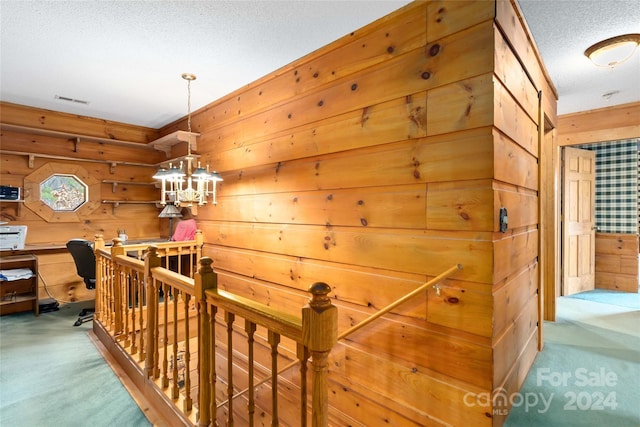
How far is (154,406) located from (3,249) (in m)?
2.94

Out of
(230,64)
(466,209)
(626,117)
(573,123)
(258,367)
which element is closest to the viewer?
(466,209)

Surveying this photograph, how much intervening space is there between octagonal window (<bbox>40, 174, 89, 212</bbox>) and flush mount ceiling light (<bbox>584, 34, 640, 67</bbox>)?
5761mm

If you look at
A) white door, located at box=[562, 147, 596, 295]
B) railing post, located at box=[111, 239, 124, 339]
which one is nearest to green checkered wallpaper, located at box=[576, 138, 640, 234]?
white door, located at box=[562, 147, 596, 295]

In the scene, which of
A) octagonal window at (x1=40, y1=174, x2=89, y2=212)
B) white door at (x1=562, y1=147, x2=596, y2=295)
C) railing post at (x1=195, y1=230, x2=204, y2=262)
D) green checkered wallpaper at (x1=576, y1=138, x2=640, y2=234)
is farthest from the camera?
green checkered wallpaper at (x1=576, y1=138, x2=640, y2=234)

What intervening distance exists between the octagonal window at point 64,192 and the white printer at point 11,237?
0.63 meters

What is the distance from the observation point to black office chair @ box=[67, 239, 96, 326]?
3.43m

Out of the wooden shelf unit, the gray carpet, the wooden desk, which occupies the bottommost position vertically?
the gray carpet

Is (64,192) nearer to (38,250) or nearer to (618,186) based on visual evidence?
(38,250)

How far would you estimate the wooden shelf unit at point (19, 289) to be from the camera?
368 cm

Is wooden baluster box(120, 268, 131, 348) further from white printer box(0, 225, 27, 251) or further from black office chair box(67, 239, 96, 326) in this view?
white printer box(0, 225, 27, 251)

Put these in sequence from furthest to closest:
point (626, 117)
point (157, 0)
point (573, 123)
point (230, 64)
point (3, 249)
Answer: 1. point (573, 123)
2. point (626, 117)
3. point (3, 249)
4. point (230, 64)
5. point (157, 0)

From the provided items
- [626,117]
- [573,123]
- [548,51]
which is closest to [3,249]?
[548,51]

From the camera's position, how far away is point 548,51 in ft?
7.80

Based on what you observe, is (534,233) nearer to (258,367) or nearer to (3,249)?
(258,367)
